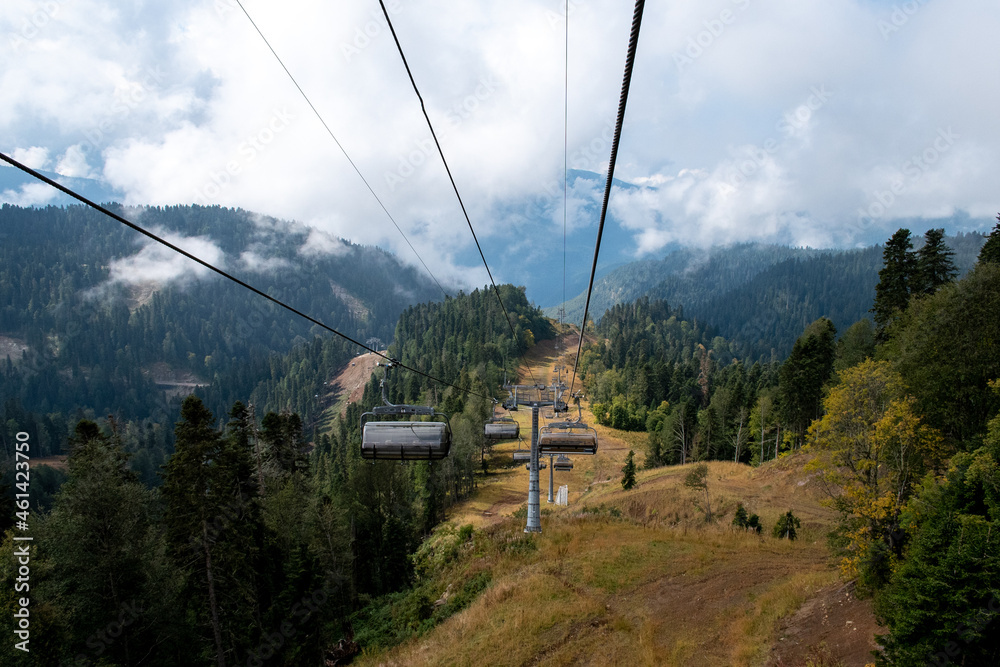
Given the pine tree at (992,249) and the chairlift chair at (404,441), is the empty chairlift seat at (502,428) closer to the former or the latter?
the chairlift chair at (404,441)

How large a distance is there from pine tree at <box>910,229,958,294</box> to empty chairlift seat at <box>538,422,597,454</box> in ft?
111

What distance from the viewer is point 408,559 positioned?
3944 cm

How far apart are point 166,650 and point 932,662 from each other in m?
30.2

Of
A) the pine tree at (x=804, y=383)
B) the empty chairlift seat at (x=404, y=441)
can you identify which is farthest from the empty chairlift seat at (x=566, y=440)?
the pine tree at (x=804, y=383)

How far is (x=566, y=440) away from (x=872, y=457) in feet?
40.6

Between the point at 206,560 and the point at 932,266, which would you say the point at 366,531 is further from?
the point at 932,266

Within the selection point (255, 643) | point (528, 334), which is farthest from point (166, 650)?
point (528, 334)

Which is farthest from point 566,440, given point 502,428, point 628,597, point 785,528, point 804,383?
point 804,383

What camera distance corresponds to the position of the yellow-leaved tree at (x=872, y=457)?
A: 16.9 meters

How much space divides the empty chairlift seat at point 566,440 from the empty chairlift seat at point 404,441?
242 inches

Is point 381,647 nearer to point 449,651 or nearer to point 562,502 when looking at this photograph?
point 449,651

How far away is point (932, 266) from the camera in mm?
37969

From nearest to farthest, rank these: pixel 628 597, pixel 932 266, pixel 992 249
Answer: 1. pixel 628 597
2. pixel 992 249
3. pixel 932 266

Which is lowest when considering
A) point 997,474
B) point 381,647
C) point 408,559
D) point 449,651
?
point 408,559
